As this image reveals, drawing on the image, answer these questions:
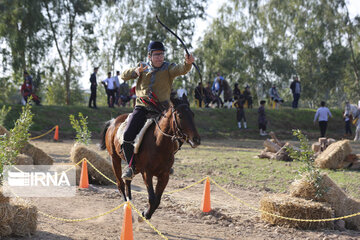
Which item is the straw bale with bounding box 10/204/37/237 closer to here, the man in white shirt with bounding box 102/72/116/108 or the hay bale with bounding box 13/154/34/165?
the hay bale with bounding box 13/154/34/165

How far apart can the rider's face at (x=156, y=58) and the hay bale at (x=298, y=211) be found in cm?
331

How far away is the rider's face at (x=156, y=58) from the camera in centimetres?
744

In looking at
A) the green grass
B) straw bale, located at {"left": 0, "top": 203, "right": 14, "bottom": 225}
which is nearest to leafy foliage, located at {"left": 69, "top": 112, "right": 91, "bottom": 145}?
the green grass

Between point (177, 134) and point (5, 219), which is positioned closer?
point (5, 219)

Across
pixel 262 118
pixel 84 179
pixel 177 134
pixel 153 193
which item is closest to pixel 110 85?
pixel 262 118

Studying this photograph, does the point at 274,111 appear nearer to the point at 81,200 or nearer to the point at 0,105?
the point at 0,105

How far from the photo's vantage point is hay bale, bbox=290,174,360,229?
310 inches

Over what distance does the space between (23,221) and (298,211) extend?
15.3 ft

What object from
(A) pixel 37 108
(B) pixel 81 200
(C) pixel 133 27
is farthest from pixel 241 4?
(B) pixel 81 200

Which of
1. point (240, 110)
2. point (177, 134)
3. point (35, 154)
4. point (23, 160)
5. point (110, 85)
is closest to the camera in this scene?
point (177, 134)

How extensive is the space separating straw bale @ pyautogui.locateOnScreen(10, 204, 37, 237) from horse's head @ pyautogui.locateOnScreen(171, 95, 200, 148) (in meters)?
2.51

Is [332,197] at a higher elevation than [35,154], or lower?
lower

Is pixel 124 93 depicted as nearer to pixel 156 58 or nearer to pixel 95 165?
pixel 95 165

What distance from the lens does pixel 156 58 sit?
7.46 m
